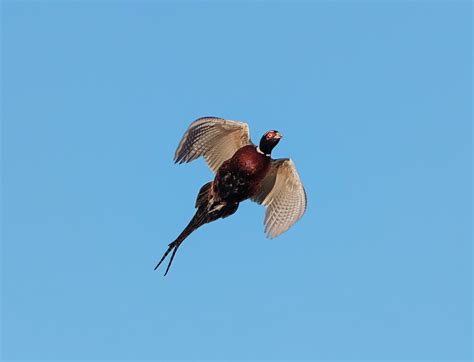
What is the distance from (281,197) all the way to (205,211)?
171 centimetres

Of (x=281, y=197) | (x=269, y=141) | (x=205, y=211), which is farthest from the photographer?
(x=281, y=197)

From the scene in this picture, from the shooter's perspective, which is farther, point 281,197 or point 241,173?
point 281,197

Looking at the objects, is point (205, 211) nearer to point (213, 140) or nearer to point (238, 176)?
point (238, 176)

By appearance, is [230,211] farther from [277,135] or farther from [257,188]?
[277,135]

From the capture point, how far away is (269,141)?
1716 centimetres

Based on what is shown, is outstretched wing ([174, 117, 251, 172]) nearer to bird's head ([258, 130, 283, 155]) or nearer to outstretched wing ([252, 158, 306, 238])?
bird's head ([258, 130, 283, 155])

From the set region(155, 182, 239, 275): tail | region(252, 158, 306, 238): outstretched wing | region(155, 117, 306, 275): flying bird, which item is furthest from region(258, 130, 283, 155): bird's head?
region(155, 182, 239, 275): tail

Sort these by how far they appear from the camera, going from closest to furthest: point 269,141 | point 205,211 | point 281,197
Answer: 1. point 269,141
2. point 205,211
3. point 281,197

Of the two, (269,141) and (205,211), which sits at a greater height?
(269,141)

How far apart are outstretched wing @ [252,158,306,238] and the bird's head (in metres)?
0.50

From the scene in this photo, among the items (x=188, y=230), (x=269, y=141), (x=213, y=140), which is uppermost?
(x=213, y=140)

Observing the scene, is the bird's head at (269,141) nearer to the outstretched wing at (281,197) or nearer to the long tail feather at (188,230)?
the outstretched wing at (281,197)

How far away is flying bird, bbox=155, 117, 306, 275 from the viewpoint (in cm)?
1728

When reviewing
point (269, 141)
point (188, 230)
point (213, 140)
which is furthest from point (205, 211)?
point (269, 141)
